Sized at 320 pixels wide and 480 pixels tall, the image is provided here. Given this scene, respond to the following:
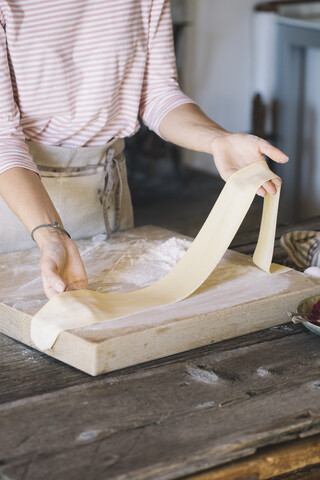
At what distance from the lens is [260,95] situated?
16.0ft

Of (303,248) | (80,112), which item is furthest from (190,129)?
(303,248)

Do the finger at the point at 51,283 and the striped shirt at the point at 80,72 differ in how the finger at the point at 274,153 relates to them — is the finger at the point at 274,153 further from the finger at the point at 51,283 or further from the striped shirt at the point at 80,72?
the finger at the point at 51,283

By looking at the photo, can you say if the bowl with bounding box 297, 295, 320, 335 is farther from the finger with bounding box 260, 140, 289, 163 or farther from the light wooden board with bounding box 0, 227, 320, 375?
the finger with bounding box 260, 140, 289, 163

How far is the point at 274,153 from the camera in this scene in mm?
1397

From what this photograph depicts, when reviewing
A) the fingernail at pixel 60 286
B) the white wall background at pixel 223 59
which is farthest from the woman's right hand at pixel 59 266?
the white wall background at pixel 223 59

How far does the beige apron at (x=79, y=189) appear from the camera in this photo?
5.39 feet

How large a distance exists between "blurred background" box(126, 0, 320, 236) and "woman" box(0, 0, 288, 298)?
8.13 ft

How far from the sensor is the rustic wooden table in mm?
901

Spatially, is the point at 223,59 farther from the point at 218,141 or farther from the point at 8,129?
the point at 8,129

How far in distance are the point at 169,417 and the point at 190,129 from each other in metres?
0.79

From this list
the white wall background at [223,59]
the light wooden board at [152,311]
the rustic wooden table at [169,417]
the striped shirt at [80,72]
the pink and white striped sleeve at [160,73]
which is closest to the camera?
the rustic wooden table at [169,417]

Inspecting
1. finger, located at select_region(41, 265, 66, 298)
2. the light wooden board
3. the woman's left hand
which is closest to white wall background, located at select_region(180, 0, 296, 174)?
the woman's left hand

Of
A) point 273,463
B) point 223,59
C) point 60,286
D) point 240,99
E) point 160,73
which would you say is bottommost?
point 240,99

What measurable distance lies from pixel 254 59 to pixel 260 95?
0.30 meters
